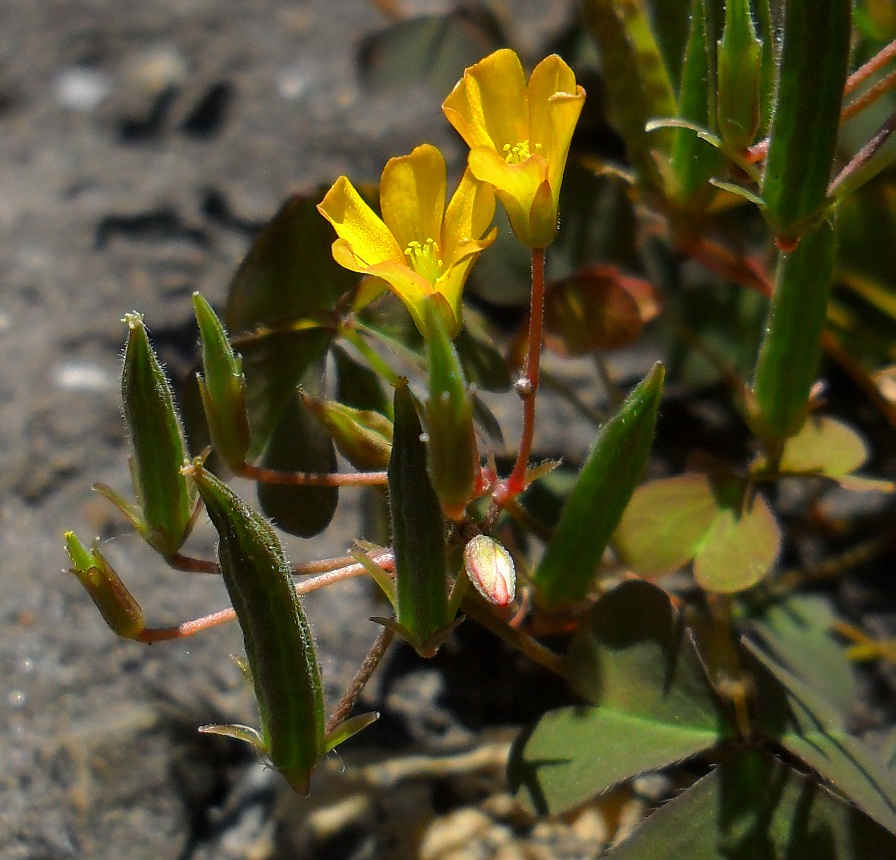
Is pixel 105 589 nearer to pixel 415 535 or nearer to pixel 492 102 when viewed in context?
pixel 415 535

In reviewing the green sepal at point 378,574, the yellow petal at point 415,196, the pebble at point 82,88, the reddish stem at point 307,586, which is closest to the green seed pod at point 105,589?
the reddish stem at point 307,586

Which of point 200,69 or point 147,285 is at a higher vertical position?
→ point 200,69

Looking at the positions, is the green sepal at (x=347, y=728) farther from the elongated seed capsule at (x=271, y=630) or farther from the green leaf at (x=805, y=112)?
the green leaf at (x=805, y=112)

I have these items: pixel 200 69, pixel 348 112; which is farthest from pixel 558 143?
pixel 200 69

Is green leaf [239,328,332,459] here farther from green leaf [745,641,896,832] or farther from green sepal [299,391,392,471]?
green leaf [745,641,896,832]

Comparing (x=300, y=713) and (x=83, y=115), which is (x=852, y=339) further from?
(x=83, y=115)

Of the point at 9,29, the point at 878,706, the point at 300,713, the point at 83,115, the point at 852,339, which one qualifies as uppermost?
the point at 9,29
